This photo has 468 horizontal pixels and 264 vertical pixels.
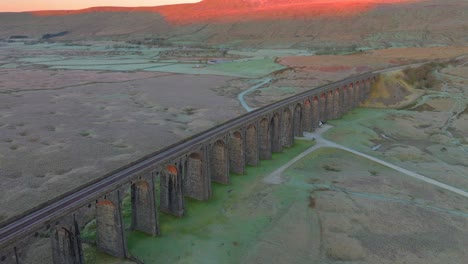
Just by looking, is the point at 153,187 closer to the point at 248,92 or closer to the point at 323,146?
the point at 323,146

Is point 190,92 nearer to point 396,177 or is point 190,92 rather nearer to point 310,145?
point 310,145

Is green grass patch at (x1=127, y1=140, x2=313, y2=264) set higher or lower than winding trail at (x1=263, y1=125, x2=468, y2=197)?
lower

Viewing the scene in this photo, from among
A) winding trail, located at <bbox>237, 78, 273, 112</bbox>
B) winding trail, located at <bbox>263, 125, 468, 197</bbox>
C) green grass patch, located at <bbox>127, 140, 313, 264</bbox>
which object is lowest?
green grass patch, located at <bbox>127, 140, 313, 264</bbox>

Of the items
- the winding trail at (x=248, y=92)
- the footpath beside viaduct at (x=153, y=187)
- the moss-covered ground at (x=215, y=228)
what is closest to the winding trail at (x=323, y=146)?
the moss-covered ground at (x=215, y=228)

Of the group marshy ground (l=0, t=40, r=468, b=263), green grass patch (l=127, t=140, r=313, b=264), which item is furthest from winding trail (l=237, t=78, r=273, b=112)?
green grass patch (l=127, t=140, r=313, b=264)

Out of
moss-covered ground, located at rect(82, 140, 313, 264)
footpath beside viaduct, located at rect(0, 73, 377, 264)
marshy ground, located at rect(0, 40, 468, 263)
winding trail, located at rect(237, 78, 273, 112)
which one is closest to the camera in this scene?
footpath beside viaduct, located at rect(0, 73, 377, 264)

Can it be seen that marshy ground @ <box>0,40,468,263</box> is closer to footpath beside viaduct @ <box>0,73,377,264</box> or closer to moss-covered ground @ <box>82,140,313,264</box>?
moss-covered ground @ <box>82,140,313,264</box>

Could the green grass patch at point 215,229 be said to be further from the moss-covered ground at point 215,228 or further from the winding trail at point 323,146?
the winding trail at point 323,146

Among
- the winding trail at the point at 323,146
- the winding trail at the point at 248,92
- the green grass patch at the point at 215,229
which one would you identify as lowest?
the green grass patch at the point at 215,229
